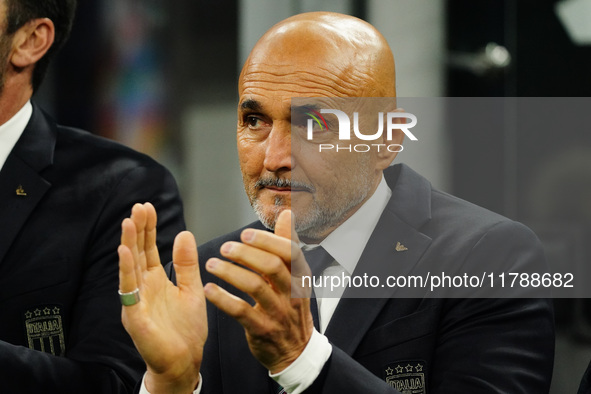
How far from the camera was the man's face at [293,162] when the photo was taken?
2.18 meters

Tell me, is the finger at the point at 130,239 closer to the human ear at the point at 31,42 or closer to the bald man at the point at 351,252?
the bald man at the point at 351,252

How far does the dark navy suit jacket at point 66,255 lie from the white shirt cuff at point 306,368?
2.68 ft

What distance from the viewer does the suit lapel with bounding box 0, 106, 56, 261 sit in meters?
2.71

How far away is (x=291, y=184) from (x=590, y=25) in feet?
4.61

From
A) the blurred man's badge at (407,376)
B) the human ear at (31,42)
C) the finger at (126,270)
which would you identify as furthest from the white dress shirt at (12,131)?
the blurred man's badge at (407,376)

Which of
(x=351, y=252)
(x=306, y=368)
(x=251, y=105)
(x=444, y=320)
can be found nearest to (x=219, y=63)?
(x=251, y=105)

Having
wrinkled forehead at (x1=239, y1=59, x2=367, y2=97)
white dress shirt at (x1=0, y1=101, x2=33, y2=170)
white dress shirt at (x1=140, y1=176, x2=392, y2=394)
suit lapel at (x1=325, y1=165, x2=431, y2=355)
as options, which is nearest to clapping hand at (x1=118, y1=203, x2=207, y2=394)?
white dress shirt at (x1=140, y1=176, x2=392, y2=394)

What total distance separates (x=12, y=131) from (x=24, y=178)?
19 centimetres

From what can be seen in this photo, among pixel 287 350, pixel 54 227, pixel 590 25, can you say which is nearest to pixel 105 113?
pixel 54 227

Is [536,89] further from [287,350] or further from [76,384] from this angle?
[76,384]

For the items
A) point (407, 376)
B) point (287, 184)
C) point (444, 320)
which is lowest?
point (407, 376)

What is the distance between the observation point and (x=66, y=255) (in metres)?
2.73

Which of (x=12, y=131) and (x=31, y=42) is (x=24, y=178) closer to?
(x=12, y=131)

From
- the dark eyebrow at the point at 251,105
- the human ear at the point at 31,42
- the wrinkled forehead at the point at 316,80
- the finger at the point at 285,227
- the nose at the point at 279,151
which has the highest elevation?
the human ear at the point at 31,42
